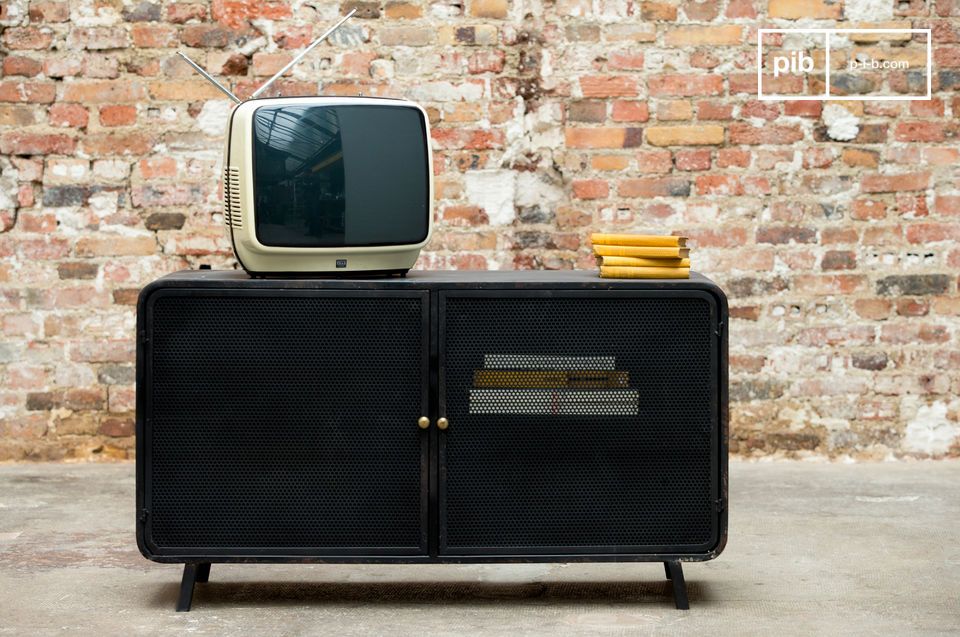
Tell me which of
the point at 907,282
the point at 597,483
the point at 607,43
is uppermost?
the point at 607,43

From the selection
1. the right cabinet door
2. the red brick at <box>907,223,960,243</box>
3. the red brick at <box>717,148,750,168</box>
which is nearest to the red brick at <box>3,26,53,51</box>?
the red brick at <box>717,148,750,168</box>

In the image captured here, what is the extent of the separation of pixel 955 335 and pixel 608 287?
2.34 metres

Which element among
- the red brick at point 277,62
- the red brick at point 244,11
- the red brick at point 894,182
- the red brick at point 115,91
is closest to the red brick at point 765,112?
the red brick at point 894,182

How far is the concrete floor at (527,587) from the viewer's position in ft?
10.00

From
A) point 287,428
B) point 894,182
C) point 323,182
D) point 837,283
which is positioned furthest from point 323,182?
point 894,182

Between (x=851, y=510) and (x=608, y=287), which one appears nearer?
(x=608, y=287)

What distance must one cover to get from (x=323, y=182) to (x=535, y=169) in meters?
1.95

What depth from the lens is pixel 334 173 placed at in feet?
9.92

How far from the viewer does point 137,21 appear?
4855 mm

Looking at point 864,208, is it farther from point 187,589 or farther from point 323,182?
point 187,589

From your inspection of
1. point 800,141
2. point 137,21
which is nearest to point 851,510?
point 800,141

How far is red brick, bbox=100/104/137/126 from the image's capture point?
16.0ft

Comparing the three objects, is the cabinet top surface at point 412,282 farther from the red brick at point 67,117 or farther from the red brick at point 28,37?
the red brick at point 28,37

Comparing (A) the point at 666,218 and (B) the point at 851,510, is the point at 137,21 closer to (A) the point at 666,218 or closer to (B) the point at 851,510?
(A) the point at 666,218
